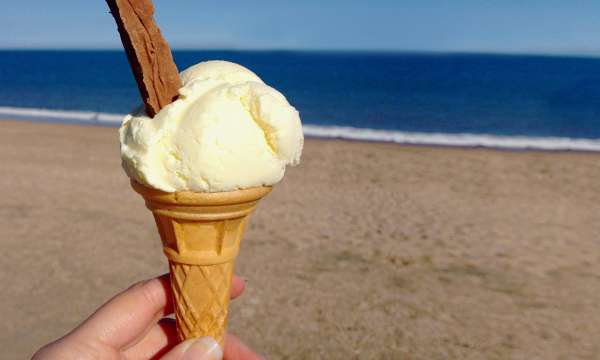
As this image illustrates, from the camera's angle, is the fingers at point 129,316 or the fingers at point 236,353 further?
the fingers at point 236,353

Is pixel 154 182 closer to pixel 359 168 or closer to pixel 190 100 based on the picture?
pixel 190 100

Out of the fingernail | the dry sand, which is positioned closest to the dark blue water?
the dry sand

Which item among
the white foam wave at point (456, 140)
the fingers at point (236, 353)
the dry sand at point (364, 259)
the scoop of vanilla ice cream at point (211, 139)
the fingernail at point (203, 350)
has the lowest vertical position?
the white foam wave at point (456, 140)

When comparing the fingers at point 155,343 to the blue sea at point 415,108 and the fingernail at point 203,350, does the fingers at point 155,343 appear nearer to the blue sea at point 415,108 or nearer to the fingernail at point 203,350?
the fingernail at point 203,350

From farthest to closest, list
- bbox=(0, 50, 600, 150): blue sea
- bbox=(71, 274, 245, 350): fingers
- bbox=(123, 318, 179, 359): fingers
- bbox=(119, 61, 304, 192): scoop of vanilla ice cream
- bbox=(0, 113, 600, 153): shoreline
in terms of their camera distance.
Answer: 1. bbox=(0, 50, 600, 150): blue sea
2. bbox=(0, 113, 600, 153): shoreline
3. bbox=(123, 318, 179, 359): fingers
4. bbox=(71, 274, 245, 350): fingers
5. bbox=(119, 61, 304, 192): scoop of vanilla ice cream

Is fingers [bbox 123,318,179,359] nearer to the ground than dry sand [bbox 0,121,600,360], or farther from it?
farther from it

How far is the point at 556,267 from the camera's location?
7.03 meters

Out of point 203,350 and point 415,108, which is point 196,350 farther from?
Result: point 415,108

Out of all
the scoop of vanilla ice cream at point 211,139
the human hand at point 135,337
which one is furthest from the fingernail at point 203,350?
the scoop of vanilla ice cream at point 211,139

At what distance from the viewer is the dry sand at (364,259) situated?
547cm

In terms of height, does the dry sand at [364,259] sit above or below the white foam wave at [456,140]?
above

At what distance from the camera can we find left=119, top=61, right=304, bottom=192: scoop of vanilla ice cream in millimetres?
2051

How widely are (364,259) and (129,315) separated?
16.1 feet

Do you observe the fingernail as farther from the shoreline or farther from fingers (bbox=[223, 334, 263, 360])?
the shoreline
